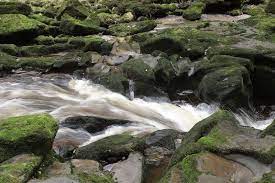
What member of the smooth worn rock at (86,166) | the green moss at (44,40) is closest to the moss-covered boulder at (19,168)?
the smooth worn rock at (86,166)

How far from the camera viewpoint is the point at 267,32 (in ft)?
64.1

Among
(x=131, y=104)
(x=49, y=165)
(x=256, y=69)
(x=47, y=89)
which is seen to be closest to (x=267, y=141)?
(x=49, y=165)

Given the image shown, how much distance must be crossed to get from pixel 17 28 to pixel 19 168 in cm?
1402

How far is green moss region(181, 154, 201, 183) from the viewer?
7219mm

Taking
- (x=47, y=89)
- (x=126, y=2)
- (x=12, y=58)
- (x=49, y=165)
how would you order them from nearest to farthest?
1. (x=49, y=165)
2. (x=47, y=89)
3. (x=12, y=58)
4. (x=126, y=2)

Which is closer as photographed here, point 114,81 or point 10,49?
point 114,81

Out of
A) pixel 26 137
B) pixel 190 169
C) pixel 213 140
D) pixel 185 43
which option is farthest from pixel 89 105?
pixel 190 169

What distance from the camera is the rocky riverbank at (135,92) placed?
26.3ft

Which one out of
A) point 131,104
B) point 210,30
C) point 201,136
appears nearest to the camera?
point 201,136

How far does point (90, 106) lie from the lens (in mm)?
14078

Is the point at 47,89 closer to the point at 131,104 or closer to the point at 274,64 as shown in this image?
the point at 131,104

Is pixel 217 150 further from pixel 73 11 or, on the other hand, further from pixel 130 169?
pixel 73 11

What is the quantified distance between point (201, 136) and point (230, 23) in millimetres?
14151

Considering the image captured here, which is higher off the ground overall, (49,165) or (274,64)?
(49,165)
